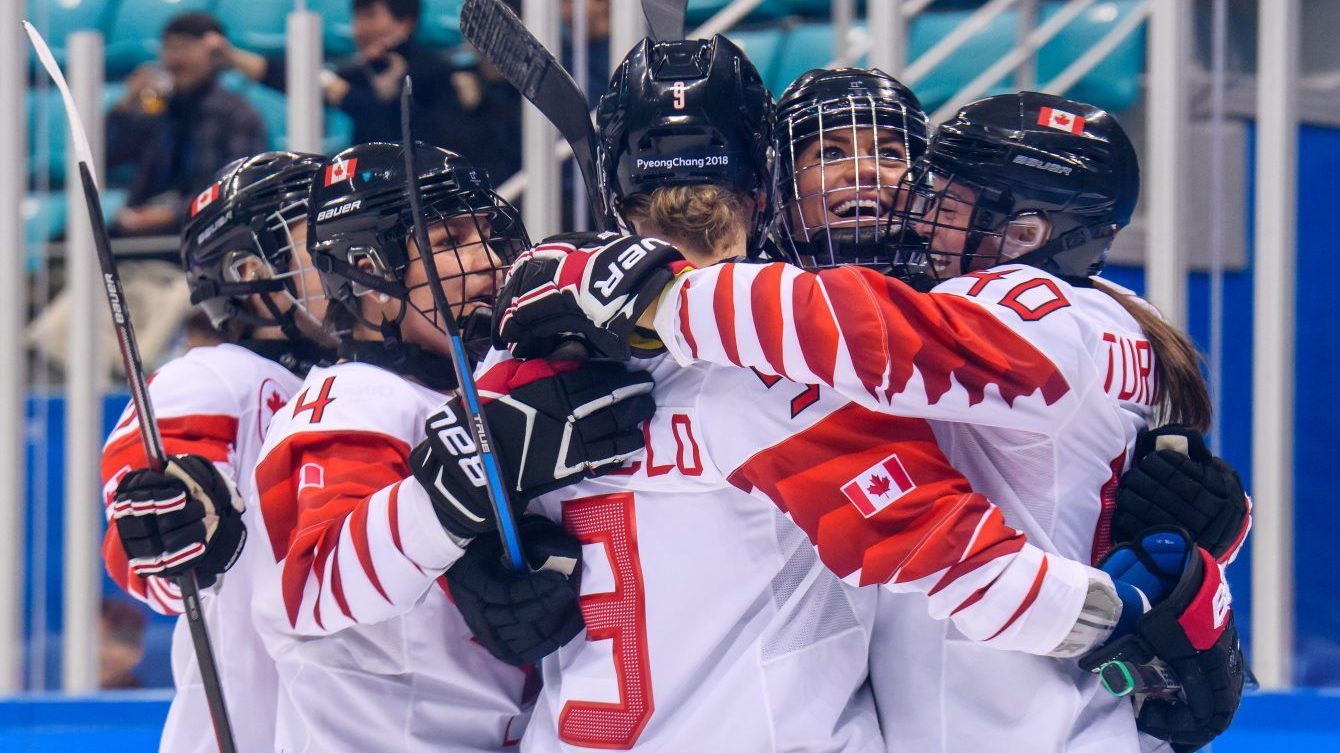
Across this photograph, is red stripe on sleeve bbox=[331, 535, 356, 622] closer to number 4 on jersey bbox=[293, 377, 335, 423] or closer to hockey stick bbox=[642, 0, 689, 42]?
number 4 on jersey bbox=[293, 377, 335, 423]

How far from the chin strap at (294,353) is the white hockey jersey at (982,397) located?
0.88 meters

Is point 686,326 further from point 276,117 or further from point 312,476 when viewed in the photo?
point 276,117

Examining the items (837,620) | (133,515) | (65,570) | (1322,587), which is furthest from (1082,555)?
(65,570)

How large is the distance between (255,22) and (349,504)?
360 cm

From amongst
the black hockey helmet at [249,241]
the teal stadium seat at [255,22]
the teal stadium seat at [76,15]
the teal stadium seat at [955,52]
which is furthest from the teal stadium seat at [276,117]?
the black hockey helmet at [249,241]

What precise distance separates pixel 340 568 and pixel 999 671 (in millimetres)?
665

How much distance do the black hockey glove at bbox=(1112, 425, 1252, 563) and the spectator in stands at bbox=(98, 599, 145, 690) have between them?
3.09m

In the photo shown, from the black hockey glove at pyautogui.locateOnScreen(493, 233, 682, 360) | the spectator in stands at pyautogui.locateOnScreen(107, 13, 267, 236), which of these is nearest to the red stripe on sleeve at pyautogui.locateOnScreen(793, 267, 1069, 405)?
the black hockey glove at pyautogui.locateOnScreen(493, 233, 682, 360)

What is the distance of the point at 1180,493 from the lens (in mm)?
1412

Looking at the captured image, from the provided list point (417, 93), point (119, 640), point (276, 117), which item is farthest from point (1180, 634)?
point (276, 117)

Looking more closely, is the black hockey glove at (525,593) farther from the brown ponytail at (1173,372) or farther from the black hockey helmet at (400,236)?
the brown ponytail at (1173,372)

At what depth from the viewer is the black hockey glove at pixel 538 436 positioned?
132cm

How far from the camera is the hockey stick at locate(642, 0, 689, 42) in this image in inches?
68.9

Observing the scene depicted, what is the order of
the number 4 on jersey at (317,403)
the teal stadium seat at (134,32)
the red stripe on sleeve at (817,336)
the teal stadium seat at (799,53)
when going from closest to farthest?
the red stripe on sleeve at (817,336) < the number 4 on jersey at (317,403) < the teal stadium seat at (799,53) < the teal stadium seat at (134,32)
